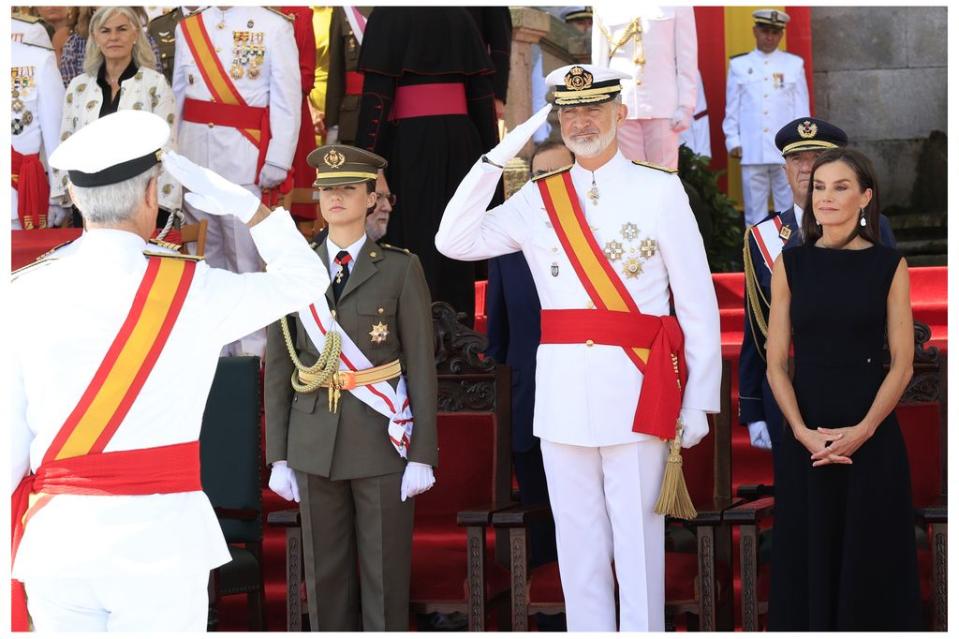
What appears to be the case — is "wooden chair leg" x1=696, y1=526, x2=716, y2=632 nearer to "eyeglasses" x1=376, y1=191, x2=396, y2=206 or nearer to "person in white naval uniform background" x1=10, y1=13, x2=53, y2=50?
"eyeglasses" x1=376, y1=191, x2=396, y2=206

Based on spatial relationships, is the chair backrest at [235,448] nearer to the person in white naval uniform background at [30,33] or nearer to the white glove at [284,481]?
the white glove at [284,481]

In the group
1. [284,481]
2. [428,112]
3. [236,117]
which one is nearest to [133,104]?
[236,117]

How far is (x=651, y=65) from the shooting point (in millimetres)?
6891

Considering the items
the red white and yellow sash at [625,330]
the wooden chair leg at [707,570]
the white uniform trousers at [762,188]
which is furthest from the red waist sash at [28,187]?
the white uniform trousers at [762,188]

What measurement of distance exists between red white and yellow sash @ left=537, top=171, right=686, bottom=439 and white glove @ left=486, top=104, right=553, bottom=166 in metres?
0.27

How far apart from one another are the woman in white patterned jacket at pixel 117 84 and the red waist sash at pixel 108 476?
2738 mm

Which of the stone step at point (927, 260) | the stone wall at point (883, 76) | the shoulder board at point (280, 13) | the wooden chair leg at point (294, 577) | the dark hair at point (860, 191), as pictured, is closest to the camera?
the dark hair at point (860, 191)

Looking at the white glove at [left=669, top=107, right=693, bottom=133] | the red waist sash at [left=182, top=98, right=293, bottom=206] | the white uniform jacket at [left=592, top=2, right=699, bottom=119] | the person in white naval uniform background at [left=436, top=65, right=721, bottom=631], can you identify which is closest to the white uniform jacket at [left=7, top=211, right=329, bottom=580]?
the person in white naval uniform background at [left=436, top=65, right=721, bottom=631]

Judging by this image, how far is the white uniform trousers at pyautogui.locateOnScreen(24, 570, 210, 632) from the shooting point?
3094 millimetres

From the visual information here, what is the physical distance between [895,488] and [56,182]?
11.9 ft

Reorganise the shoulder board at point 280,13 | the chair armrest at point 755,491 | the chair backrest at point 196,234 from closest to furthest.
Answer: the chair armrest at point 755,491 → the chair backrest at point 196,234 → the shoulder board at point 280,13

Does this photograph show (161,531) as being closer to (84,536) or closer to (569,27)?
(84,536)

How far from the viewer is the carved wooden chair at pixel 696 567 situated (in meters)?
4.28

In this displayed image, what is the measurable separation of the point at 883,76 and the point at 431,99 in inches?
213
